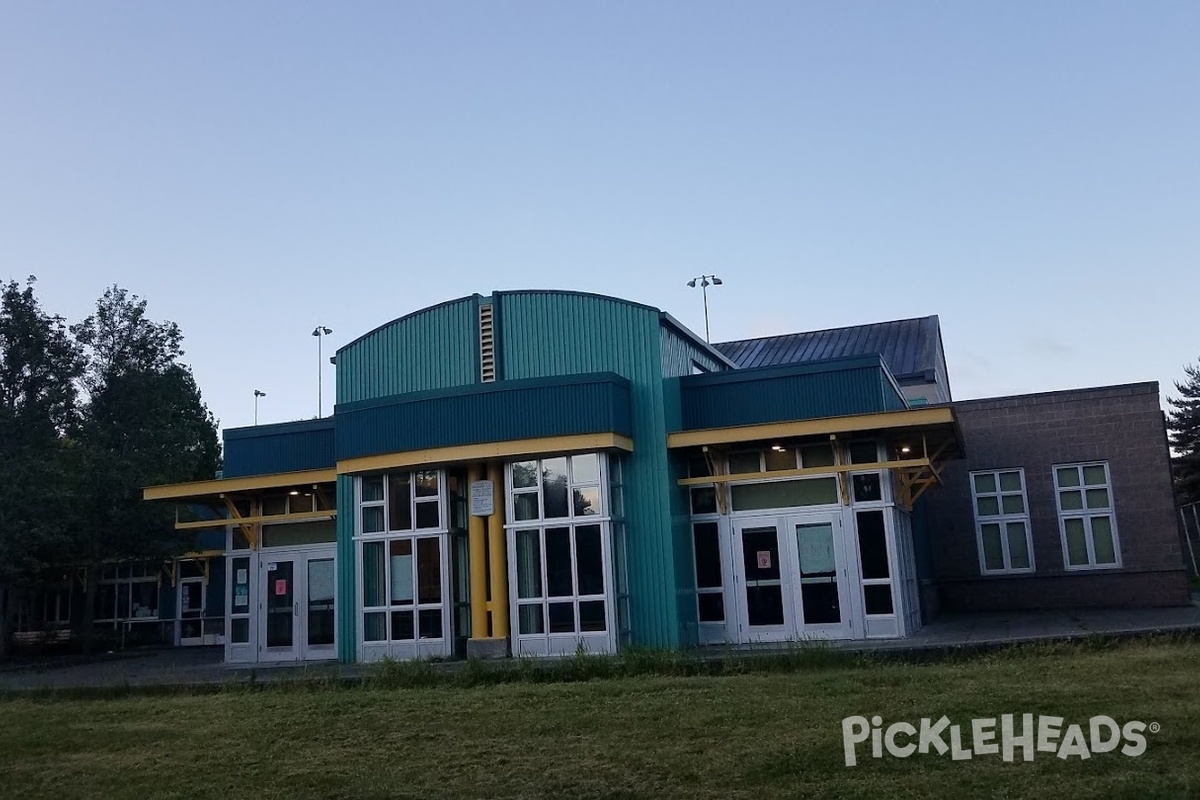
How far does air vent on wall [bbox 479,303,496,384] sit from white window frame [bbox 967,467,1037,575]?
11.9 meters

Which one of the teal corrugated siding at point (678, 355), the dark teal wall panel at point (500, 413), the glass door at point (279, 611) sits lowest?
the glass door at point (279, 611)

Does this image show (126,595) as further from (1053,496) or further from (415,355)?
(1053,496)

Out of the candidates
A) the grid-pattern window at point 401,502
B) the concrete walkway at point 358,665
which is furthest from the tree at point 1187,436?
the grid-pattern window at point 401,502

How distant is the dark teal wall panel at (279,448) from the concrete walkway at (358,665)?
378cm

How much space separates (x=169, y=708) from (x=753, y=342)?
25447mm

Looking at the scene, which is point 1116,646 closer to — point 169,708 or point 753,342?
point 169,708

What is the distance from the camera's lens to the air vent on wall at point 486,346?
59.6 feet

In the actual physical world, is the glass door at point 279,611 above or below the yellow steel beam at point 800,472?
below

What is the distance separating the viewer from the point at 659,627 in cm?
1666

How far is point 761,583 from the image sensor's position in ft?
56.4

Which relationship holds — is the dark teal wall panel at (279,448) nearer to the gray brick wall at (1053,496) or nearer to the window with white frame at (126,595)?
the window with white frame at (126,595)

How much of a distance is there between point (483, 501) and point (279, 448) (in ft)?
18.0

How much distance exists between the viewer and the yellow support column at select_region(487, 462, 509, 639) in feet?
55.5
